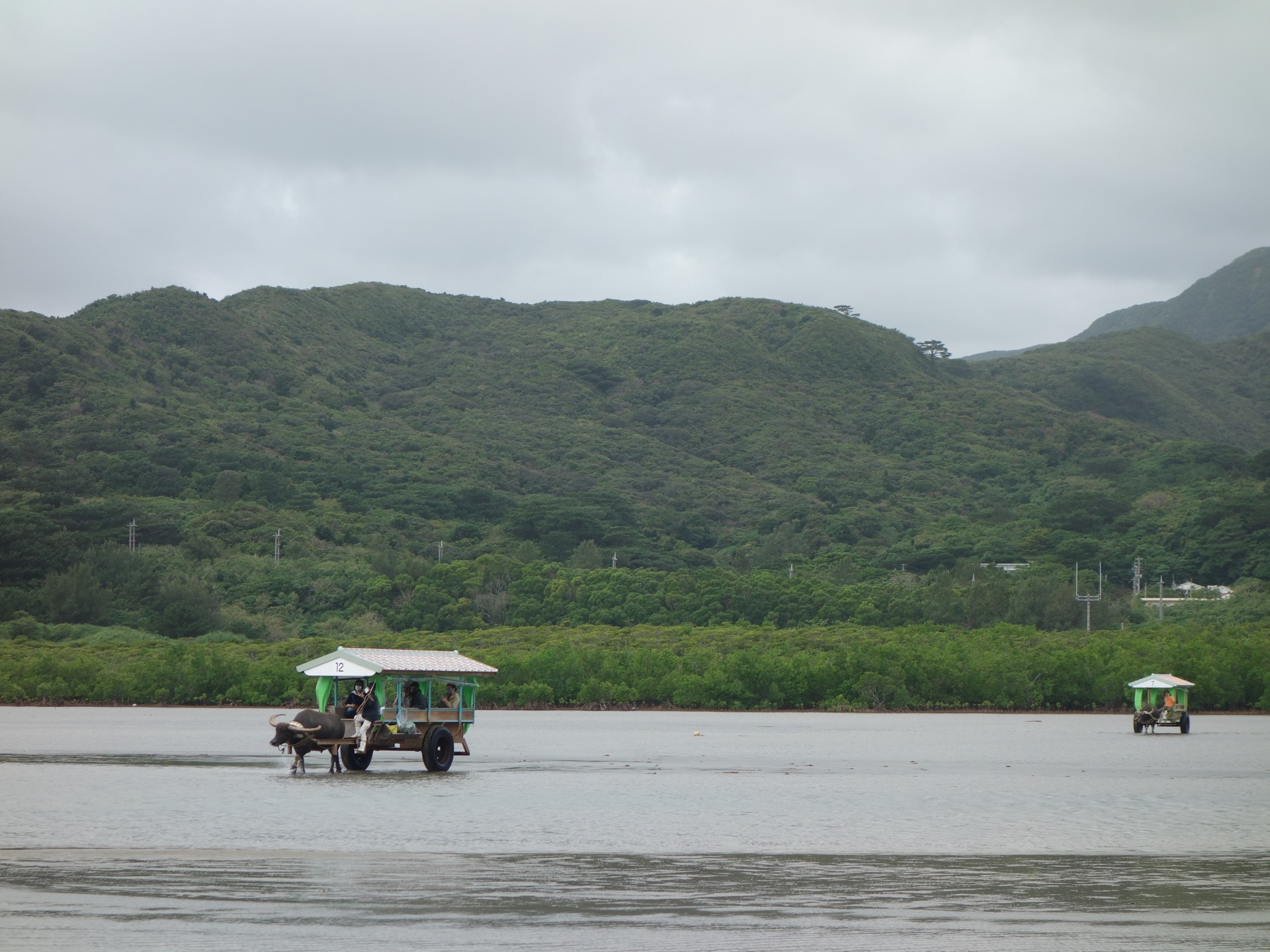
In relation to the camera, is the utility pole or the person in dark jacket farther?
the utility pole

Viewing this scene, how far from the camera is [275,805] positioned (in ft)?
69.0

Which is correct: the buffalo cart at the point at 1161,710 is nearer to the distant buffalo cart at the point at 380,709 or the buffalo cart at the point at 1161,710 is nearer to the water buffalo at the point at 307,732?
the distant buffalo cart at the point at 380,709

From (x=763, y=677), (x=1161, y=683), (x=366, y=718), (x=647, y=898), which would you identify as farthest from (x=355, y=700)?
(x=763, y=677)

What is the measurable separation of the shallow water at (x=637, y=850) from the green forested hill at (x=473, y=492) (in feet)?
205

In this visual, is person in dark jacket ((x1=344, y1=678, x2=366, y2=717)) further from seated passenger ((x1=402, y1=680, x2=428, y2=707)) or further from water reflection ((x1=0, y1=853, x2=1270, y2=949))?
water reflection ((x1=0, y1=853, x2=1270, y2=949))

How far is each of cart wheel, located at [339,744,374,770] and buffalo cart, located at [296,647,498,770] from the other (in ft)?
0.04

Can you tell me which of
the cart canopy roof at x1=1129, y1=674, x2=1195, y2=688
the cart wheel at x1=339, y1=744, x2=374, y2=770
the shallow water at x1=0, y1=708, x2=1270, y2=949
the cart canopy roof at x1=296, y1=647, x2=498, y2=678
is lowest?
the cart wheel at x1=339, y1=744, x2=374, y2=770

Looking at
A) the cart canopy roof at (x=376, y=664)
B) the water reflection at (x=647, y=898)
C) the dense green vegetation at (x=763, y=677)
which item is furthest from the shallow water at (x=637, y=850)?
the dense green vegetation at (x=763, y=677)

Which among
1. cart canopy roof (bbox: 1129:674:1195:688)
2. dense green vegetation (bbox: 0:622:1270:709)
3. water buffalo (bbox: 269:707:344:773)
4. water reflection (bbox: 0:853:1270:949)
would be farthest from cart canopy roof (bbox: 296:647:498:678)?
dense green vegetation (bbox: 0:622:1270:709)

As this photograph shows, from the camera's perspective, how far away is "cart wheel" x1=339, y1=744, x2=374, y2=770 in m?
28.5

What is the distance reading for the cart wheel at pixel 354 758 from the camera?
28.5m

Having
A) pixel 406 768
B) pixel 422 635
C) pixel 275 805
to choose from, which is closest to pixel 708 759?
pixel 406 768

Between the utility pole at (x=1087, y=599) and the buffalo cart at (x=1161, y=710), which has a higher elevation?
the utility pole at (x=1087, y=599)

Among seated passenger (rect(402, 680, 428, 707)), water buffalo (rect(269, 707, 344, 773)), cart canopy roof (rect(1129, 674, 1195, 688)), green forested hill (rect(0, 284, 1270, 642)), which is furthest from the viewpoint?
green forested hill (rect(0, 284, 1270, 642))
